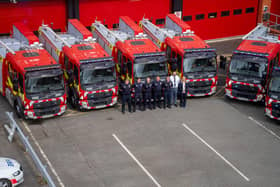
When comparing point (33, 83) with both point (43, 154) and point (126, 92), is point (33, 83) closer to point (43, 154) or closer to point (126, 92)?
point (43, 154)

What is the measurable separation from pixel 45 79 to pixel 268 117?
1003cm

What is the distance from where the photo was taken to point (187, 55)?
24.0 metres

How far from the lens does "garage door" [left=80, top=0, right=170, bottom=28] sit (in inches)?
1184

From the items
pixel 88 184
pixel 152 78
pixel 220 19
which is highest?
pixel 220 19

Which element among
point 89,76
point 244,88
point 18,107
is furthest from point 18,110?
point 244,88

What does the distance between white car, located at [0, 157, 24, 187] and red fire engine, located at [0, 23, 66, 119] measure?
5.15 metres

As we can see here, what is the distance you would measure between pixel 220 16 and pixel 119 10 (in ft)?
25.1

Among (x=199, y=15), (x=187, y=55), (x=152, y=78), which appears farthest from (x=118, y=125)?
(x=199, y=15)

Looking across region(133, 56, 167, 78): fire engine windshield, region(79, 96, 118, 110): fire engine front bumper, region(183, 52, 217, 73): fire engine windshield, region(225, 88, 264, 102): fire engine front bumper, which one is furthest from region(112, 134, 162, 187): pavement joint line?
region(225, 88, 264, 102): fire engine front bumper

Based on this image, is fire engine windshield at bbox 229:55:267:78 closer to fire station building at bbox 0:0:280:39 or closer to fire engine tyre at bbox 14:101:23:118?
fire station building at bbox 0:0:280:39

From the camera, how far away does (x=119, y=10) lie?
101 feet

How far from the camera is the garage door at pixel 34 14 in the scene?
27766 millimetres

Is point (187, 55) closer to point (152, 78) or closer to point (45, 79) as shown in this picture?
point (152, 78)

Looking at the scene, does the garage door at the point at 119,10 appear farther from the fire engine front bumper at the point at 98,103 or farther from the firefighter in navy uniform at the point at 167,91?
the firefighter in navy uniform at the point at 167,91
